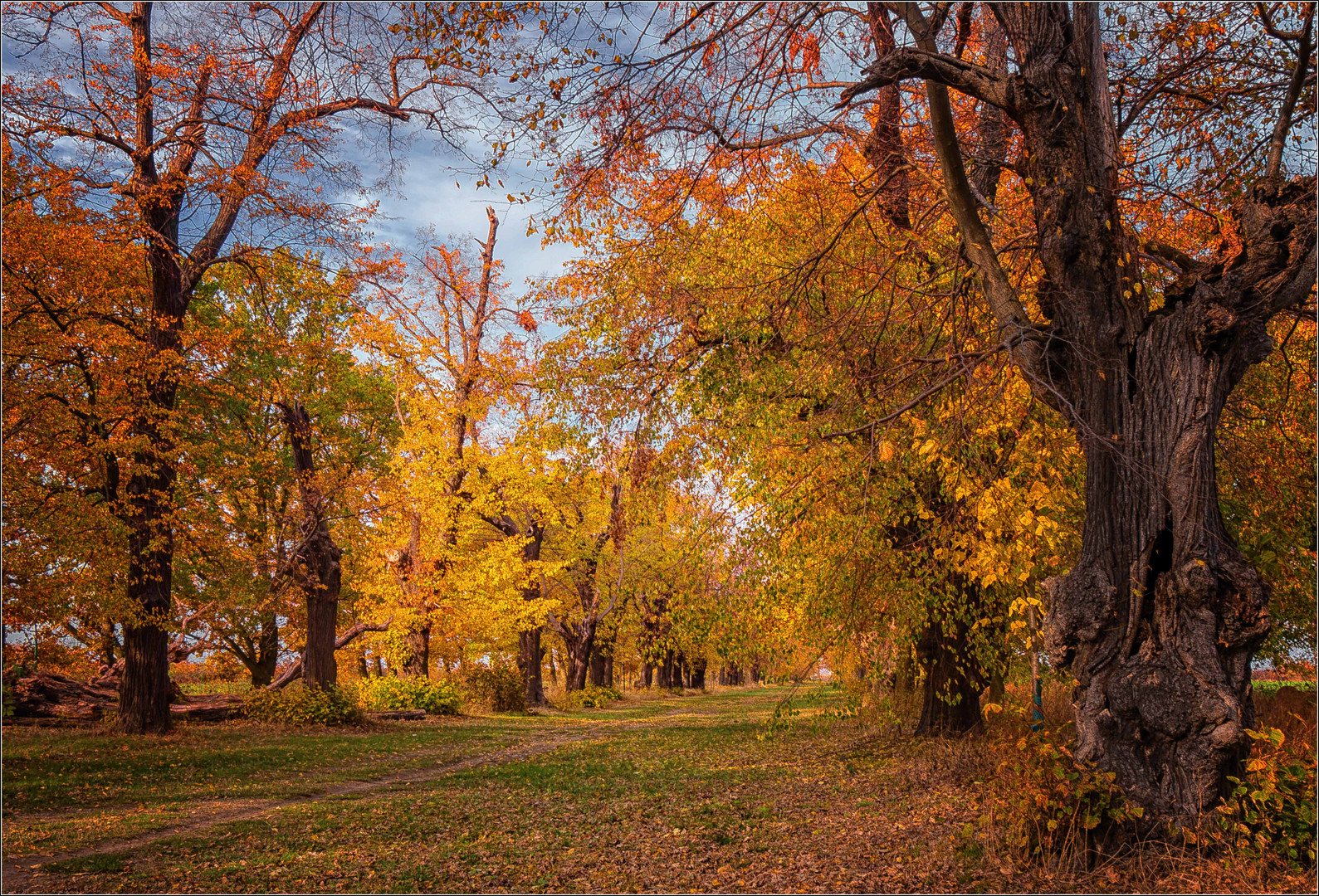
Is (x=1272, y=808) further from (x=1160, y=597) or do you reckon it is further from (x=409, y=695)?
(x=409, y=695)

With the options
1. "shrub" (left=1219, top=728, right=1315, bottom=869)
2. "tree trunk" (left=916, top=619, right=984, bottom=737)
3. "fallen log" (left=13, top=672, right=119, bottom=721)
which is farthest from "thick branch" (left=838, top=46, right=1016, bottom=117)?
"fallen log" (left=13, top=672, right=119, bottom=721)

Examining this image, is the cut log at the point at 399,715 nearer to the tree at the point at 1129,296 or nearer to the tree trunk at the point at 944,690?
the tree trunk at the point at 944,690

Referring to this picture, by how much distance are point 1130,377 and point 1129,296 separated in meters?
0.65

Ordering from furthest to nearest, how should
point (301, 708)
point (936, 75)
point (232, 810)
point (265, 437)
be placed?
1. point (265, 437)
2. point (301, 708)
3. point (232, 810)
4. point (936, 75)

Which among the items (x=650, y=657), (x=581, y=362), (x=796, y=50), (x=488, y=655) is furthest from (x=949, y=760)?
(x=488, y=655)

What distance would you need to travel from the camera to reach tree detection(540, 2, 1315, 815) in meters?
5.52

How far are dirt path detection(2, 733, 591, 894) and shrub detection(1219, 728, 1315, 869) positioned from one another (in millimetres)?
8041

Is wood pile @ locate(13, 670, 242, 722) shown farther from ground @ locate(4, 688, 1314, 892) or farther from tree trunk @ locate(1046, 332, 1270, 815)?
tree trunk @ locate(1046, 332, 1270, 815)

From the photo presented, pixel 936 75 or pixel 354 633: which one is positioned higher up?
pixel 936 75

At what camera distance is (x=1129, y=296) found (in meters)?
6.18

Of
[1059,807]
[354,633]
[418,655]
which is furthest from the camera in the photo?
[418,655]

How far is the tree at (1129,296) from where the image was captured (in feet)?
18.1

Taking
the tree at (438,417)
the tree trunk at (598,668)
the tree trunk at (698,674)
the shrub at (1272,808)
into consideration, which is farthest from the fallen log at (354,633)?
the tree trunk at (698,674)

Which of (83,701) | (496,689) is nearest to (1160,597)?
(83,701)
